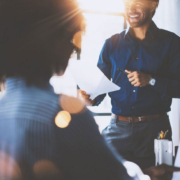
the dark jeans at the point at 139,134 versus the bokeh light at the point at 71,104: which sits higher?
the bokeh light at the point at 71,104

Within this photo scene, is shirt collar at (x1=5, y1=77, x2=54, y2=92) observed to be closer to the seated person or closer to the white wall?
the seated person

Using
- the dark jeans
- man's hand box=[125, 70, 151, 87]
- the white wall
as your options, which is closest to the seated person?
man's hand box=[125, 70, 151, 87]

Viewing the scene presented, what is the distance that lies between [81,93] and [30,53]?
996 mm

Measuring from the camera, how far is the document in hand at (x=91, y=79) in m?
1.46

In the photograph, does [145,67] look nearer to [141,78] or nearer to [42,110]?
[141,78]

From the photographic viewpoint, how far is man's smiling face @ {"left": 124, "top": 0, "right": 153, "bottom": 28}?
6.22 ft

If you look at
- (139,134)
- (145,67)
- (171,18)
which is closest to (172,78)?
(145,67)

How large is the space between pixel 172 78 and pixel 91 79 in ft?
2.52

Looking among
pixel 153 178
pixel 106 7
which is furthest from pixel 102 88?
pixel 106 7

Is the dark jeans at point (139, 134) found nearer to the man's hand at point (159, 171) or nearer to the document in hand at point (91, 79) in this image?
the document in hand at point (91, 79)

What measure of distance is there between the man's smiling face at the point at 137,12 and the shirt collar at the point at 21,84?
4.92ft

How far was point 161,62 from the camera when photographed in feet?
6.25

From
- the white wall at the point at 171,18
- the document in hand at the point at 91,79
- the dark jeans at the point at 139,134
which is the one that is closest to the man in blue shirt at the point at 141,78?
the dark jeans at the point at 139,134

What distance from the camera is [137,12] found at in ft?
6.23
